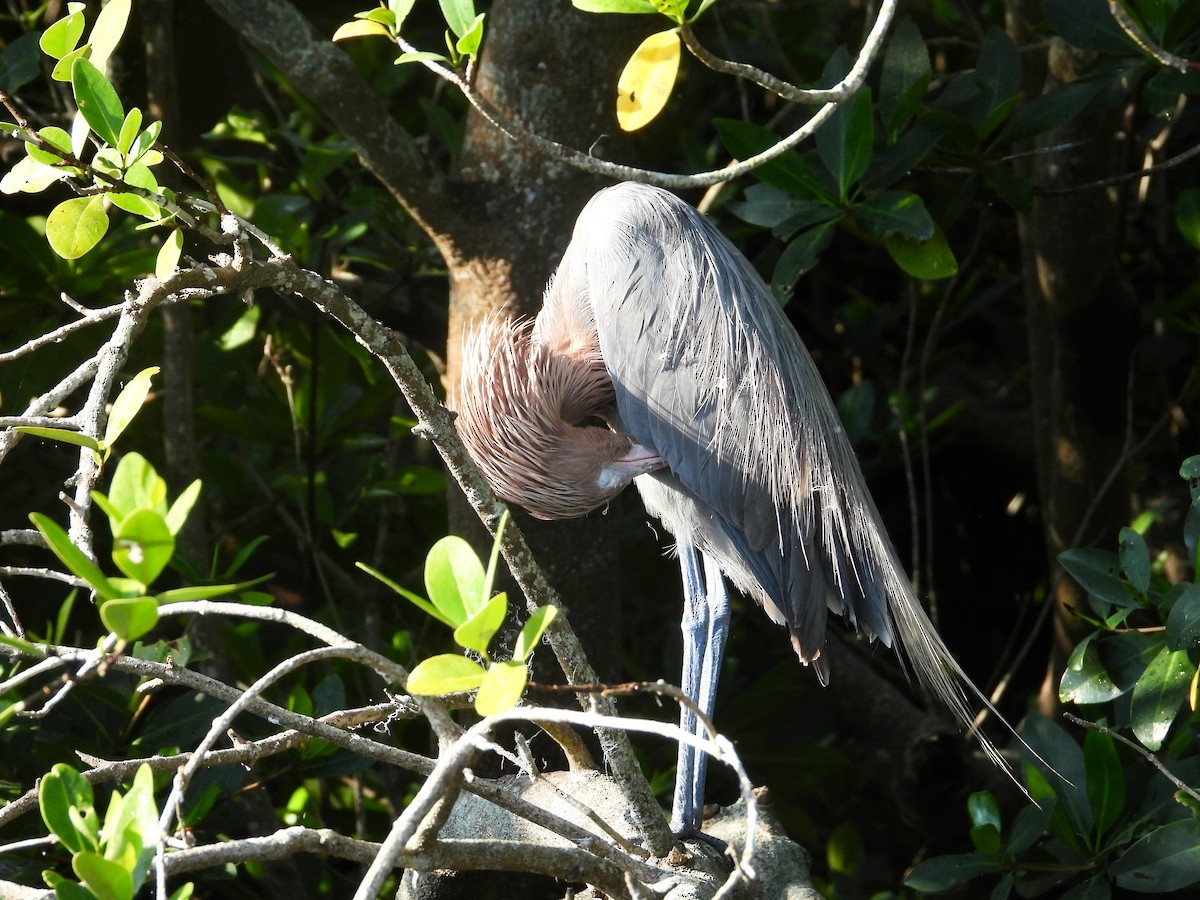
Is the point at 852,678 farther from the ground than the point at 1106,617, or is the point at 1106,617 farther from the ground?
the point at 1106,617

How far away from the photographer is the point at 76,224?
4.47 feet

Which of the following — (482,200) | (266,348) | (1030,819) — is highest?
(482,200)

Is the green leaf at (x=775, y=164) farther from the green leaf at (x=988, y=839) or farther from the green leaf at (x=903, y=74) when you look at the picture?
the green leaf at (x=988, y=839)

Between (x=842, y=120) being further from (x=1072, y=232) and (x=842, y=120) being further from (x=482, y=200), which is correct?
(x=1072, y=232)

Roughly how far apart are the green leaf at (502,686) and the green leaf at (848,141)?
165 centimetres

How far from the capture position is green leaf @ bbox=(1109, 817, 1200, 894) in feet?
6.39

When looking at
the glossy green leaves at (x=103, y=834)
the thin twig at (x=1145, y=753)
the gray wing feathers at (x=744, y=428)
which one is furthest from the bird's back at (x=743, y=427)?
the glossy green leaves at (x=103, y=834)

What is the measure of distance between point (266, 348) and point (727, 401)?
1413 mm

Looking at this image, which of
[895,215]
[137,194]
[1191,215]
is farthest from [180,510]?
[1191,215]

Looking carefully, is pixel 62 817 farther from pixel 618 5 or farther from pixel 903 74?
pixel 903 74

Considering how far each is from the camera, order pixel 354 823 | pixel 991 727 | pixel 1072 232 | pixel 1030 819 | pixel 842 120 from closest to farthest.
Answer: pixel 1030 819 → pixel 842 120 → pixel 1072 232 → pixel 354 823 → pixel 991 727

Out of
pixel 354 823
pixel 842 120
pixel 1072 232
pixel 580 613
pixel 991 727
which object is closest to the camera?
pixel 842 120

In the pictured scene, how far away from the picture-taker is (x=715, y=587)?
248 centimetres

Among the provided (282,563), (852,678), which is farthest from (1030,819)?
(282,563)
